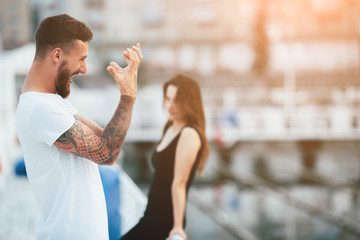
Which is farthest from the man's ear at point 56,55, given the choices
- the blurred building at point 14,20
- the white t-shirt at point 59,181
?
the blurred building at point 14,20

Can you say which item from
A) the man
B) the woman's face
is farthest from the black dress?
the man

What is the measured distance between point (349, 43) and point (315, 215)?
27659 millimetres

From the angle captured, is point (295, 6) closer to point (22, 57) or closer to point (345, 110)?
point (345, 110)

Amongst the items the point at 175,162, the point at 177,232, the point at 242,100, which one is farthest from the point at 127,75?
the point at 242,100

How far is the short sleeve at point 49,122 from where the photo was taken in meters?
1.30

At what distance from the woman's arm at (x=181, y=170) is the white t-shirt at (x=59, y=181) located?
741 mm

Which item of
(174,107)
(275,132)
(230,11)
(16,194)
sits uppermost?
(230,11)

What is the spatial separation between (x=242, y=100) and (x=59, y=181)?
31.2 m

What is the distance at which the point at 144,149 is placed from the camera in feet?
60.9

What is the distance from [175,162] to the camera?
212 centimetres

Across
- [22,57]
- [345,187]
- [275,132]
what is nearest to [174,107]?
[22,57]

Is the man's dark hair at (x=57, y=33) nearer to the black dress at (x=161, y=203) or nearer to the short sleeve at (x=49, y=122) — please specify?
the short sleeve at (x=49, y=122)

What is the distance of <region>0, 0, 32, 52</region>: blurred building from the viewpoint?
80.6 feet

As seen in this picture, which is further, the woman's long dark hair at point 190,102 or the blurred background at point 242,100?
the blurred background at point 242,100
